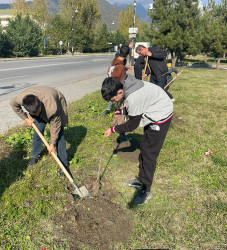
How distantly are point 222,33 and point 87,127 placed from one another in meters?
18.5

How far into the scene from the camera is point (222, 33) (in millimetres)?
18781

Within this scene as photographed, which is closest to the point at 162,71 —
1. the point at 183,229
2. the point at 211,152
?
the point at 211,152

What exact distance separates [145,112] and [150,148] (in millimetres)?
513

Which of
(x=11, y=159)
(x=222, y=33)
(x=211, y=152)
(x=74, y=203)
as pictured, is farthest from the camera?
(x=222, y=33)

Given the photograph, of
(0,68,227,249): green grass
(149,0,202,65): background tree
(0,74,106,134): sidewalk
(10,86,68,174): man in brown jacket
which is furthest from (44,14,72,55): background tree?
(10,86,68,174): man in brown jacket

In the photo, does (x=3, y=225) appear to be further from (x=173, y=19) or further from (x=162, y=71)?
(x=173, y=19)

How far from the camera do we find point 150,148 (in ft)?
9.23

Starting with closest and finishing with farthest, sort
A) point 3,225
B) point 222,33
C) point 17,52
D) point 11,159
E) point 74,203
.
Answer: point 3,225 → point 74,203 → point 11,159 → point 222,33 → point 17,52

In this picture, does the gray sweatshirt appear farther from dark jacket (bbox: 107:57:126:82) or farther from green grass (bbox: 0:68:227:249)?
dark jacket (bbox: 107:57:126:82)

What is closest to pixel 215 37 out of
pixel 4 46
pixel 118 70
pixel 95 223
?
pixel 118 70

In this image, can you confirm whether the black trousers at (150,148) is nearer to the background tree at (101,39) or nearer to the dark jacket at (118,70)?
the dark jacket at (118,70)

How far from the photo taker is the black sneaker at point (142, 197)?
9.69ft

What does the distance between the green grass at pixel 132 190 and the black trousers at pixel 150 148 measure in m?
0.41

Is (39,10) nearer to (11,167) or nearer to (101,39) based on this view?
(101,39)
